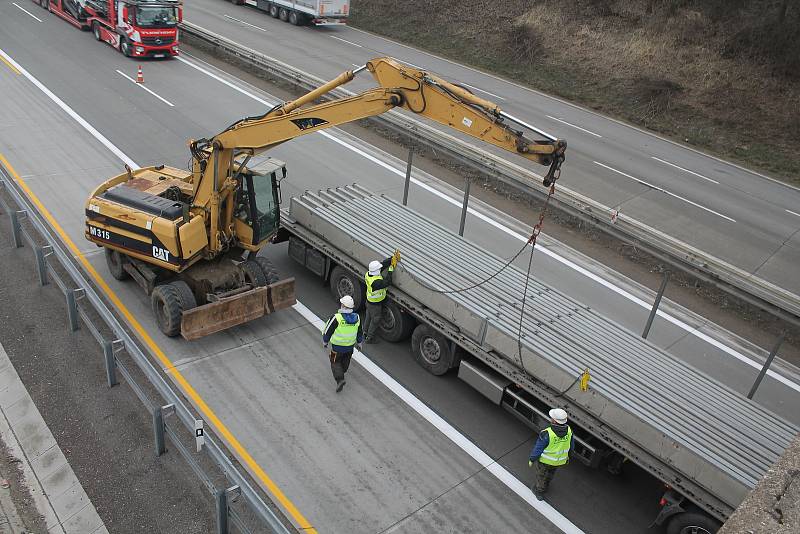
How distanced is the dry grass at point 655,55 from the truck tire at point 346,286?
19685 millimetres

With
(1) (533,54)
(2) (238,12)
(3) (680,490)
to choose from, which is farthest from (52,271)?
(2) (238,12)

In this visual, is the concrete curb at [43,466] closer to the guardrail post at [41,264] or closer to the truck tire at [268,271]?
the guardrail post at [41,264]

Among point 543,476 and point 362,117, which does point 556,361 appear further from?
point 362,117

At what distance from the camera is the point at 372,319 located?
424 inches

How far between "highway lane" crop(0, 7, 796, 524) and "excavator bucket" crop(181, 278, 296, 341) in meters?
1.60

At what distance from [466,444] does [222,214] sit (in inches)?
221

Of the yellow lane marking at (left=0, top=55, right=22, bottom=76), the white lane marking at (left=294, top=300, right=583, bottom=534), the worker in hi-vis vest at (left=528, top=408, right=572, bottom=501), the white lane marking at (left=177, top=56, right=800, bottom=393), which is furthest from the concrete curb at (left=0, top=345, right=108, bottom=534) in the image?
the yellow lane marking at (left=0, top=55, right=22, bottom=76)

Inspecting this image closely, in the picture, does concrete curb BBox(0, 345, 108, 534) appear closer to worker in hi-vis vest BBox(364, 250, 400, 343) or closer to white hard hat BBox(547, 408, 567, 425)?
worker in hi-vis vest BBox(364, 250, 400, 343)

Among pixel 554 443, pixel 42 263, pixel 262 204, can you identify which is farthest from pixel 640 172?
pixel 42 263

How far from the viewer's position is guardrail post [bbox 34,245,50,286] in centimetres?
1104

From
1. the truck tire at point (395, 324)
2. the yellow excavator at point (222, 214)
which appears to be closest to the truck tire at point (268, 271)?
the yellow excavator at point (222, 214)

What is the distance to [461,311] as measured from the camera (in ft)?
31.5

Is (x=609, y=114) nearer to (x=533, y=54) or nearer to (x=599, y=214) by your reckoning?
(x=533, y=54)

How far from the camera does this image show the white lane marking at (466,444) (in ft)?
27.2
